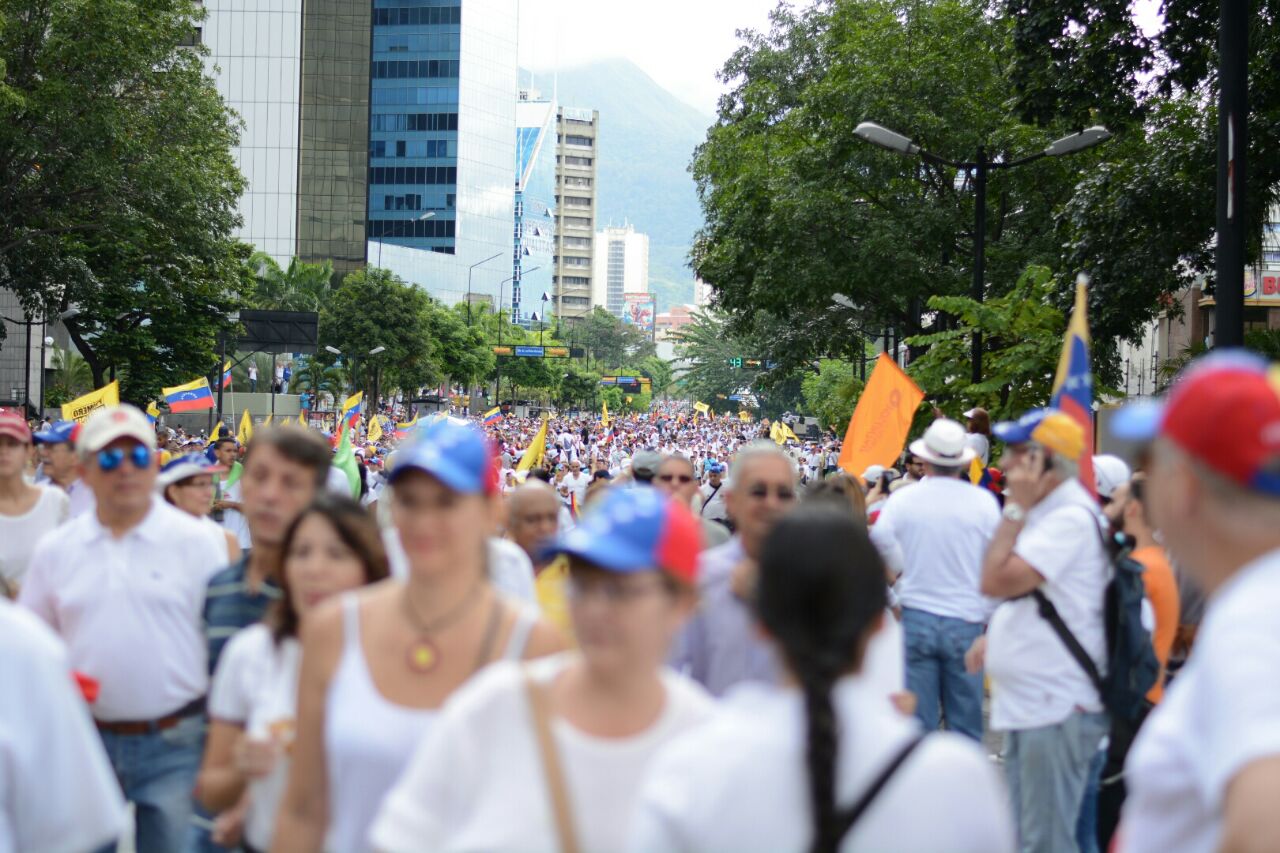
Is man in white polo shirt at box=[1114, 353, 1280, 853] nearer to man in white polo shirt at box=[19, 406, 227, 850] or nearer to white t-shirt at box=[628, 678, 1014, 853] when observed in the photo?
white t-shirt at box=[628, 678, 1014, 853]

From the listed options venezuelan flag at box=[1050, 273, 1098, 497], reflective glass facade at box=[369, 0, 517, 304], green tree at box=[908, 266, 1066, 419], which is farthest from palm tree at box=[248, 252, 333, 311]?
venezuelan flag at box=[1050, 273, 1098, 497]

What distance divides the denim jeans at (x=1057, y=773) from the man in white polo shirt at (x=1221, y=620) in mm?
3424

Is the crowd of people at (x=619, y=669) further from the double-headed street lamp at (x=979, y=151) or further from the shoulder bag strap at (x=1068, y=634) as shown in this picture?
the double-headed street lamp at (x=979, y=151)

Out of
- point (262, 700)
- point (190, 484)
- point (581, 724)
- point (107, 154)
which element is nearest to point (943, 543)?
point (190, 484)

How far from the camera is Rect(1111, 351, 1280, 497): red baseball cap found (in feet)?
6.50

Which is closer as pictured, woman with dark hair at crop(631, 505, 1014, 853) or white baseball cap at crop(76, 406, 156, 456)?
woman with dark hair at crop(631, 505, 1014, 853)

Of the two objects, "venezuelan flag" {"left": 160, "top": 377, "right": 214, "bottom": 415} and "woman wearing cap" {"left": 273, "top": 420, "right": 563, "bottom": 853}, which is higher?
"venezuelan flag" {"left": 160, "top": 377, "right": 214, "bottom": 415}

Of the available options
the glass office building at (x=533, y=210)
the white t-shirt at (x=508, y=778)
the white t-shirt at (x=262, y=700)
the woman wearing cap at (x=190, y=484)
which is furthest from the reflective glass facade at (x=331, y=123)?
the white t-shirt at (x=508, y=778)

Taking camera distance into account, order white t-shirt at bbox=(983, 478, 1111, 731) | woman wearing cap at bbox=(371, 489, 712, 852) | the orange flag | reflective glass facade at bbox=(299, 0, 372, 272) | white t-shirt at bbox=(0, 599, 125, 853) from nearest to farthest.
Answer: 1. woman wearing cap at bbox=(371, 489, 712, 852)
2. white t-shirt at bbox=(0, 599, 125, 853)
3. white t-shirt at bbox=(983, 478, 1111, 731)
4. the orange flag
5. reflective glass facade at bbox=(299, 0, 372, 272)

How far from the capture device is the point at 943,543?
7.43m

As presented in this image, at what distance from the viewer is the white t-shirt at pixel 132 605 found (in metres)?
4.87

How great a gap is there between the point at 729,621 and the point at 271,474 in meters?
1.38

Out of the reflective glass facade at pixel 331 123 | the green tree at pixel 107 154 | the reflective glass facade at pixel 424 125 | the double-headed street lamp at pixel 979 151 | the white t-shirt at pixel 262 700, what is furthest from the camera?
the reflective glass facade at pixel 424 125

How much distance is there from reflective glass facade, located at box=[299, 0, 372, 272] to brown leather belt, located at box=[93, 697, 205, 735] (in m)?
109
